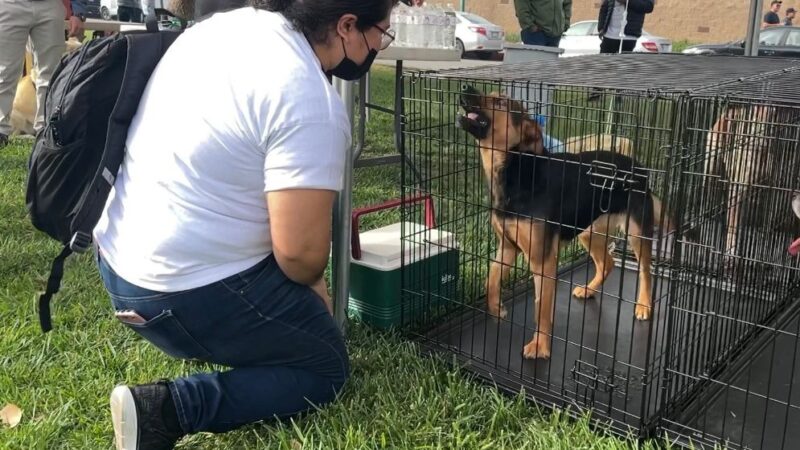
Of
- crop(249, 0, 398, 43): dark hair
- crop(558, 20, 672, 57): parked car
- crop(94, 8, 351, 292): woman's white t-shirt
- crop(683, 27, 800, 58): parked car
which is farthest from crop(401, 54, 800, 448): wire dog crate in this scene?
crop(558, 20, 672, 57): parked car

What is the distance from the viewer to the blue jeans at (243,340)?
2135 mm

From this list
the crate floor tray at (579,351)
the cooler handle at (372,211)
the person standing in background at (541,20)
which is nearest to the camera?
the crate floor tray at (579,351)

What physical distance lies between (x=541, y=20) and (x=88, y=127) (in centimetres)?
615

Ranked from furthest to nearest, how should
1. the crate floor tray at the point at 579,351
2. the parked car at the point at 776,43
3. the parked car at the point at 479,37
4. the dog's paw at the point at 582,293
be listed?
the parked car at the point at 479,37 → the parked car at the point at 776,43 → the dog's paw at the point at 582,293 → the crate floor tray at the point at 579,351

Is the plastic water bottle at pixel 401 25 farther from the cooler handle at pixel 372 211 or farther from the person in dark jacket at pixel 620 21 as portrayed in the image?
the person in dark jacket at pixel 620 21

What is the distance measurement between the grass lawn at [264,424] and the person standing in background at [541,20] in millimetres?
5334

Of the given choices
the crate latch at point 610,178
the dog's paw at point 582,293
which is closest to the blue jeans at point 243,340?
the crate latch at point 610,178

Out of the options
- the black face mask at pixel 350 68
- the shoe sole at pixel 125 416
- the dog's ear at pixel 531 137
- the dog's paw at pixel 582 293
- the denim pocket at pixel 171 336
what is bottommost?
the dog's paw at pixel 582 293

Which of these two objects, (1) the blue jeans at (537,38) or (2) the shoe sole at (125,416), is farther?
(1) the blue jeans at (537,38)

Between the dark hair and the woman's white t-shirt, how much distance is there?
0.16 ft

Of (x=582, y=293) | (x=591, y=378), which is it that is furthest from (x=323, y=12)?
(x=582, y=293)

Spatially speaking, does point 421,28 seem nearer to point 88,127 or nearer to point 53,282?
point 88,127

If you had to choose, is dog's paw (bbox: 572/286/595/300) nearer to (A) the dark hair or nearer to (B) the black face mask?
(B) the black face mask

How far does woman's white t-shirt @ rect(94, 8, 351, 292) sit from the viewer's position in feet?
6.40
